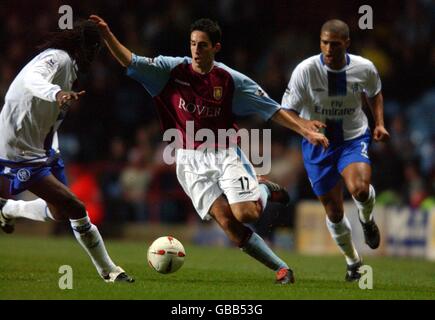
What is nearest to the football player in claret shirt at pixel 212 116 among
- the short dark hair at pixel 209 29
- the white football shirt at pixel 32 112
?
the short dark hair at pixel 209 29

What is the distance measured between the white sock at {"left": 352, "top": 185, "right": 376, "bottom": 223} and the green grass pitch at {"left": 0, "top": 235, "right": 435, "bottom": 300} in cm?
69

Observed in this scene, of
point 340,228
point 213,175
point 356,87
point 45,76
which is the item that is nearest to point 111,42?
point 45,76

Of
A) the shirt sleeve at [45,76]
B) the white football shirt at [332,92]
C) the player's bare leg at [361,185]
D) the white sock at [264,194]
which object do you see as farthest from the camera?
the white football shirt at [332,92]

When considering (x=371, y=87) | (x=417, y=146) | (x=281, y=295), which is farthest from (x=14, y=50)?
(x=281, y=295)

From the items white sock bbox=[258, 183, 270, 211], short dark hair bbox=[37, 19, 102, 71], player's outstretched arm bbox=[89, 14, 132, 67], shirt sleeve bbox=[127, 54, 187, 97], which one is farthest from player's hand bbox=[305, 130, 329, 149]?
short dark hair bbox=[37, 19, 102, 71]

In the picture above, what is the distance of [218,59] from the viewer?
19.0 meters

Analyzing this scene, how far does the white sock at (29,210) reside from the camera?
965 cm

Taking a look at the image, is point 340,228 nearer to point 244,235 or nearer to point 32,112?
point 244,235

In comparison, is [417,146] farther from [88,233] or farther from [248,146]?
[88,233]

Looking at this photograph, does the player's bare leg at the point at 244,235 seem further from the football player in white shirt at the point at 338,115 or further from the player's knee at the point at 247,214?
the football player in white shirt at the point at 338,115

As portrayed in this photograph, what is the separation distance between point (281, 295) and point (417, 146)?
9.59 metres

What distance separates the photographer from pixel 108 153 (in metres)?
19.2

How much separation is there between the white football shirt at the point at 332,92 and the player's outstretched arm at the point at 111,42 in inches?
76.2

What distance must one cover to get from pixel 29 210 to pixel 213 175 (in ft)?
7.43
